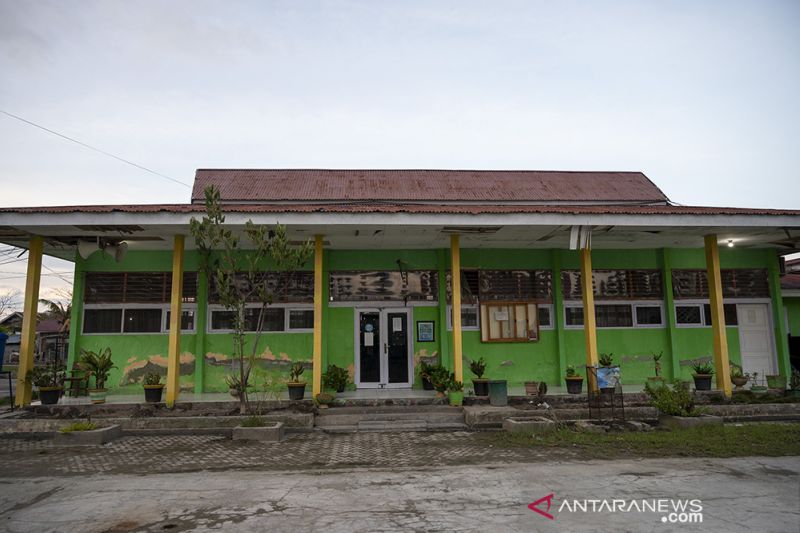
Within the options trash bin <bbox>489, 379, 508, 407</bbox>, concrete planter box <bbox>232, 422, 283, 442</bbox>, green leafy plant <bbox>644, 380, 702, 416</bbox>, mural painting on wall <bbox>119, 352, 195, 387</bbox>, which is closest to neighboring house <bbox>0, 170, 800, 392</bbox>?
mural painting on wall <bbox>119, 352, 195, 387</bbox>

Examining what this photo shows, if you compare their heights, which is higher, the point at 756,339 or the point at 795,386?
the point at 756,339

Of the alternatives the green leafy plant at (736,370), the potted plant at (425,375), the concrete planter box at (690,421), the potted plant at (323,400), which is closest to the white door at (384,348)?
the potted plant at (425,375)

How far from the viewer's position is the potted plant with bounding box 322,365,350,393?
1157 centimetres

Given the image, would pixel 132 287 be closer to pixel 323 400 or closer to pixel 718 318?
pixel 323 400

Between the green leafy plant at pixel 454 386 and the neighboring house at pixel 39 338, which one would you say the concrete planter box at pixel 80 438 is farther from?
the neighboring house at pixel 39 338

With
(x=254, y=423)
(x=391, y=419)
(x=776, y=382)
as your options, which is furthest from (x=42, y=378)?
(x=776, y=382)

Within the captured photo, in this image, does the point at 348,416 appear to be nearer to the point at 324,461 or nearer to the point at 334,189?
the point at 324,461

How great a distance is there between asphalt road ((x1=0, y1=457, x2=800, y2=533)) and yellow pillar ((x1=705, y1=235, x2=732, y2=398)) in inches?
180

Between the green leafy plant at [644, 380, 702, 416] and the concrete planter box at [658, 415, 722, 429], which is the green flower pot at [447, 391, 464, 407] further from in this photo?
the concrete planter box at [658, 415, 722, 429]

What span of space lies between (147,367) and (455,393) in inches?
284

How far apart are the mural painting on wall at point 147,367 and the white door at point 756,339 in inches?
534

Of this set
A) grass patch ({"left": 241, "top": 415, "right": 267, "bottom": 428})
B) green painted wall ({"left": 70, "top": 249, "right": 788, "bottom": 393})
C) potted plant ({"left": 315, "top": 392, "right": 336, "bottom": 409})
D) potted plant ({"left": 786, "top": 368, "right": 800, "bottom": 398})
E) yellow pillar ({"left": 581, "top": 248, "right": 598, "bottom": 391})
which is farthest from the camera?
green painted wall ({"left": 70, "top": 249, "right": 788, "bottom": 393})

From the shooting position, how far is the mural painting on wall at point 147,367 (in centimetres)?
1233

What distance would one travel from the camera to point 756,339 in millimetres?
13438
